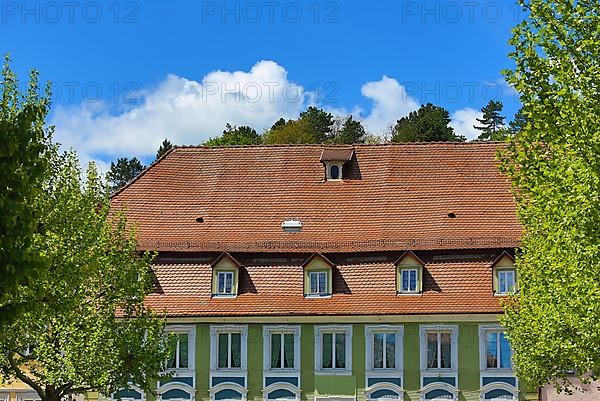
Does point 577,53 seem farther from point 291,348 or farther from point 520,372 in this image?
point 291,348

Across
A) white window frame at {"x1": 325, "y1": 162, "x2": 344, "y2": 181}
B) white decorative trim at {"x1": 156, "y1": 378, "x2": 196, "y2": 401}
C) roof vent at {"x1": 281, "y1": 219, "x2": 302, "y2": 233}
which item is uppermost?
white window frame at {"x1": 325, "y1": 162, "x2": 344, "y2": 181}

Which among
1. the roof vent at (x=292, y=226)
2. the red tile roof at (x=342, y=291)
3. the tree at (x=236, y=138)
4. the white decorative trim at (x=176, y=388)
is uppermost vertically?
the tree at (x=236, y=138)

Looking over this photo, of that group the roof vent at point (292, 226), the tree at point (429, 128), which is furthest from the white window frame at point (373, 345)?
the tree at point (429, 128)

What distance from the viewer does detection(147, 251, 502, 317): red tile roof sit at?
38.8 metres

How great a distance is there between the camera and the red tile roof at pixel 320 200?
40688mm

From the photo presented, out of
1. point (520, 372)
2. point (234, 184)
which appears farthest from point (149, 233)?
point (520, 372)

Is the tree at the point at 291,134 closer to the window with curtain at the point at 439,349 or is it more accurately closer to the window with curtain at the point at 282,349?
the window with curtain at the point at 282,349

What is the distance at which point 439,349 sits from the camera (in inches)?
1529

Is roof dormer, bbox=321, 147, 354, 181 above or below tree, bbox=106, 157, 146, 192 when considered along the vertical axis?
below

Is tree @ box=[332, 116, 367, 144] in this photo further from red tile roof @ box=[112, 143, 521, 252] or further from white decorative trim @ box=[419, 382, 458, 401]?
white decorative trim @ box=[419, 382, 458, 401]

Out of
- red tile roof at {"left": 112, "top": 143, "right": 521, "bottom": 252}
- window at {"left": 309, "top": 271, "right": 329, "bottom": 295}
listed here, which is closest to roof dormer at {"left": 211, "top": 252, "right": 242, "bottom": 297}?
red tile roof at {"left": 112, "top": 143, "right": 521, "bottom": 252}

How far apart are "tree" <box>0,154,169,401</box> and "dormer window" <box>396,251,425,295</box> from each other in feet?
37.6

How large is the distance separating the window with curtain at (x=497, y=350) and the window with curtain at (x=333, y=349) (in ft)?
16.8

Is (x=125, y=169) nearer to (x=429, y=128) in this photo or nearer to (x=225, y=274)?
(x=429, y=128)
